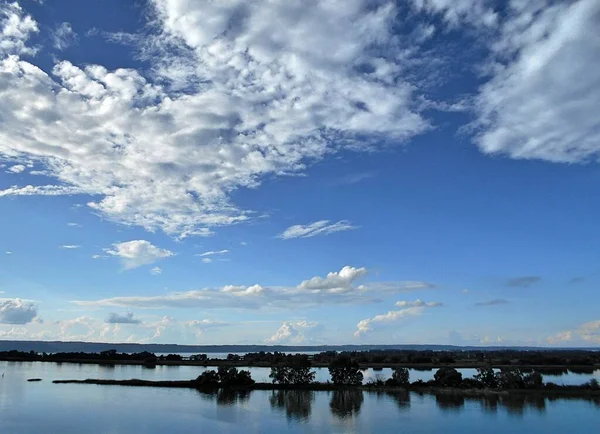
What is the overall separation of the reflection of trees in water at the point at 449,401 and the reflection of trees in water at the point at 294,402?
582 inches

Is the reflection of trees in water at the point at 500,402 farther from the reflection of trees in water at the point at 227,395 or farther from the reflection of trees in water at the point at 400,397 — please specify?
the reflection of trees in water at the point at 227,395

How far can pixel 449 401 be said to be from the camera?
5997cm

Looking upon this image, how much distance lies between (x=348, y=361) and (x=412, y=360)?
58145 millimetres

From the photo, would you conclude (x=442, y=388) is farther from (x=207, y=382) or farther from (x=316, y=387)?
(x=207, y=382)

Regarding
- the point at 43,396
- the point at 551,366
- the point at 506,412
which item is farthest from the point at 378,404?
the point at 551,366

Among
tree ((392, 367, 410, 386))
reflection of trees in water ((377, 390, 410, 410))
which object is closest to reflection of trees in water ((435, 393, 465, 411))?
reflection of trees in water ((377, 390, 410, 410))

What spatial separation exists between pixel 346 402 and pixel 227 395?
654 inches

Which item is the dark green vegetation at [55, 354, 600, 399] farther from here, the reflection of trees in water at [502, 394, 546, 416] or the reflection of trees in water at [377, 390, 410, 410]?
the reflection of trees in water at [502, 394, 546, 416]

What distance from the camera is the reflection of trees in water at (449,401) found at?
183ft

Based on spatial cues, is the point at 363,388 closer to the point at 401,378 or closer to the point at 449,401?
the point at 401,378

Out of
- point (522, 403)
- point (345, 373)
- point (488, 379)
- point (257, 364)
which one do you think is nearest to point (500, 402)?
point (522, 403)

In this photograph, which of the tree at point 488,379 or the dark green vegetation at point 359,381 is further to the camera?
the tree at point 488,379

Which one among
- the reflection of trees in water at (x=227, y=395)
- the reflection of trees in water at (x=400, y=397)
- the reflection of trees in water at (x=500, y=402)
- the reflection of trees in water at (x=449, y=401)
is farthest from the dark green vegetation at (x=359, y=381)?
the reflection of trees in water at (x=449, y=401)

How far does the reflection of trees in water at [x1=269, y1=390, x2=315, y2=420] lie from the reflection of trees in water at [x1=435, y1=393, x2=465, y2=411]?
14772 mm
